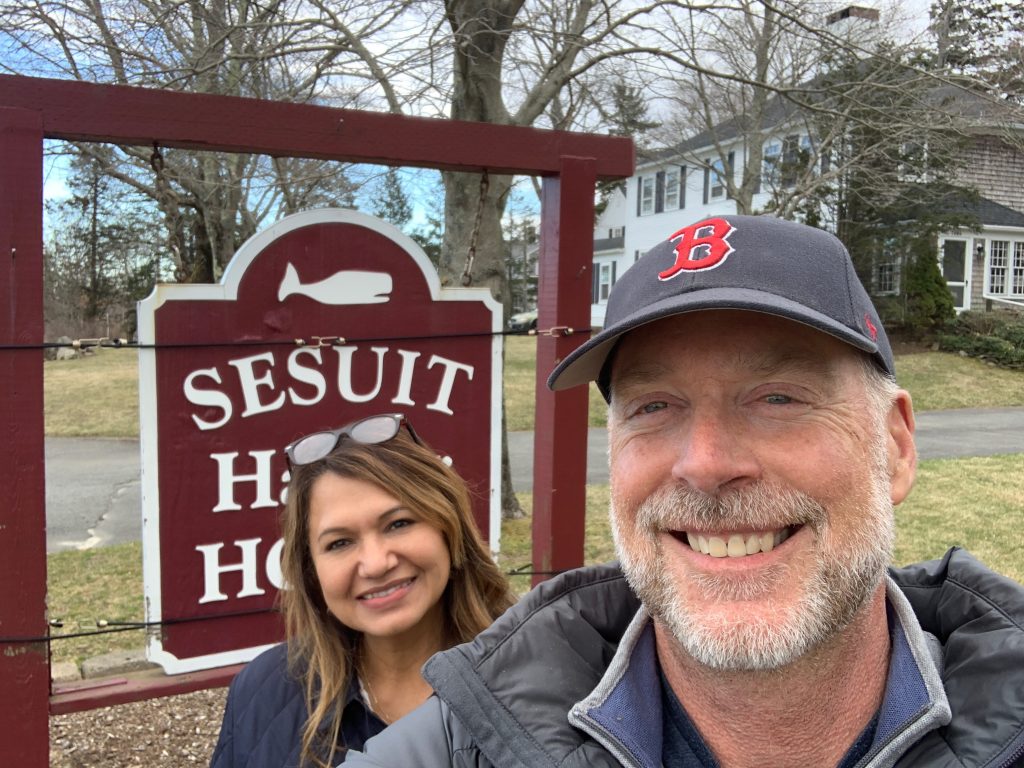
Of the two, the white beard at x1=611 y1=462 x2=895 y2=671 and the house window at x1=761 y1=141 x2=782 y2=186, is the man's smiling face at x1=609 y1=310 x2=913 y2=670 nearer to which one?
the white beard at x1=611 y1=462 x2=895 y2=671

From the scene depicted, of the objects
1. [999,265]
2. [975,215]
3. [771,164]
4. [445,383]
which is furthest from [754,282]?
[999,265]

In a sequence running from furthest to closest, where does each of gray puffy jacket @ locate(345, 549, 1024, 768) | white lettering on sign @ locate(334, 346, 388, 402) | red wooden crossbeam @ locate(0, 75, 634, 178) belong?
white lettering on sign @ locate(334, 346, 388, 402) → red wooden crossbeam @ locate(0, 75, 634, 178) → gray puffy jacket @ locate(345, 549, 1024, 768)

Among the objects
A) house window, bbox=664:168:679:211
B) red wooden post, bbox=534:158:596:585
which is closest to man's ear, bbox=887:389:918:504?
red wooden post, bbox=534:158:596:585

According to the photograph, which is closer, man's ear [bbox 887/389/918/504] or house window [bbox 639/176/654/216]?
man's ear [bbox 887/389/918/504]

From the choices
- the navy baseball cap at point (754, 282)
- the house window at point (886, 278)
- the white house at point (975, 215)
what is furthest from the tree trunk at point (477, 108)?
the house window at point (886, 278)

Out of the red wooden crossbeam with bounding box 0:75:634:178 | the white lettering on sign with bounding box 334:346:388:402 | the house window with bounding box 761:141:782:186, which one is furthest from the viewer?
the house window with bounding box 761:141:782:186

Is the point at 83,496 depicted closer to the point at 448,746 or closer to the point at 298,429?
the point at 298,429

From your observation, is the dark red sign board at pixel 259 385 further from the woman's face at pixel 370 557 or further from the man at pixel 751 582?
the man at pixel 751 582

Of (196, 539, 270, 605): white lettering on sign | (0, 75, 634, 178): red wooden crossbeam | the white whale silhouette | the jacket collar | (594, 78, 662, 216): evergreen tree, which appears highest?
(594, 78, 662, 216): evergreen tree

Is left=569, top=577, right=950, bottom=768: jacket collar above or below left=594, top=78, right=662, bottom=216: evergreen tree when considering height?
below

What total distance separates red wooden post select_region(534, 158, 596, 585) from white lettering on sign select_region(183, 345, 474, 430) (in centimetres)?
33

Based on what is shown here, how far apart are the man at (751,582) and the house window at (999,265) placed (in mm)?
25668

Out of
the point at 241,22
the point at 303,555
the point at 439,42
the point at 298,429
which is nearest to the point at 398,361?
the point at 298,429

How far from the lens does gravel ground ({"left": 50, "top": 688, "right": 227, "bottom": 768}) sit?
350 centimetres
